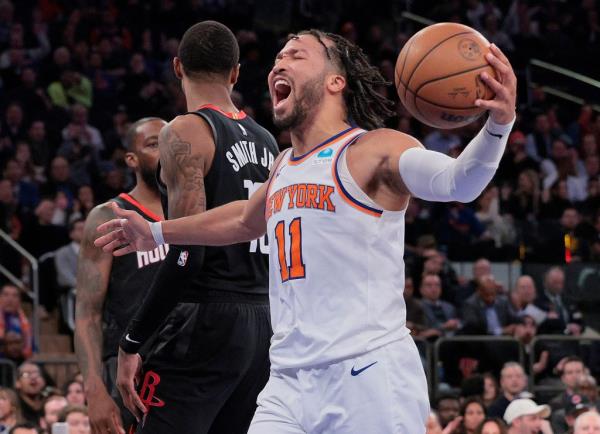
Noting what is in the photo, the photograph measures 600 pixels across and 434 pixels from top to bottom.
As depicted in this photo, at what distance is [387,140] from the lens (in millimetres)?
4195

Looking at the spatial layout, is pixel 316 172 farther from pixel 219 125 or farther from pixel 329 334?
pixel 219 125

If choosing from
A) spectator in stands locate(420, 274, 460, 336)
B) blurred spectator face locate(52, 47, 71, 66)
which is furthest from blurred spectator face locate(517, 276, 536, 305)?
blurred spectator face locate(52, 47, 71, 66)

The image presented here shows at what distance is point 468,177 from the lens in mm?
3771

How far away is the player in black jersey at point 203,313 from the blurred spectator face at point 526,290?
864 centimetres

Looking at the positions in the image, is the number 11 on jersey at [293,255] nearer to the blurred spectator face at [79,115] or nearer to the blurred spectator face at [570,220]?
the blurred spectator face at [570,220]

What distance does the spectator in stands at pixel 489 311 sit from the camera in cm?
1305

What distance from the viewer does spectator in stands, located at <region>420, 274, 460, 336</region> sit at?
42.5 feet

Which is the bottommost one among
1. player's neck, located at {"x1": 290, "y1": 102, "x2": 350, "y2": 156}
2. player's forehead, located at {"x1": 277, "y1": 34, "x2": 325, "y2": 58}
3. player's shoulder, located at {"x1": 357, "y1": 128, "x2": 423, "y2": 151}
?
player's shoulder, located at {"x1": 357, "y1": 128, "x2": 423, "y2": 151}

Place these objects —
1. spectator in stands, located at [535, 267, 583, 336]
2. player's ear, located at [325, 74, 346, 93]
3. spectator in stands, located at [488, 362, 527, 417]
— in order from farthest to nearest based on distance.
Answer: spectator in stands, located at [535, 267, 583, 336], spectator in stands, located at [488, 362, 527, 417], player's ear, located at [325, 74, 346, 93]

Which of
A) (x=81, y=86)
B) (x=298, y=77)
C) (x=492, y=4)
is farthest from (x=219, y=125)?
(x=492, y=4)

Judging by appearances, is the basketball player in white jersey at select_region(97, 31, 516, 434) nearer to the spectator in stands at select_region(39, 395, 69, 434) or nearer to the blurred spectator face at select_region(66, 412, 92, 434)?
the blurred spectator face at select_region(66, 412, 92, 434)

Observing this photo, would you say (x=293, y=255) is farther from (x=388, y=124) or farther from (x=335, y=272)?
(x=388, y=124)

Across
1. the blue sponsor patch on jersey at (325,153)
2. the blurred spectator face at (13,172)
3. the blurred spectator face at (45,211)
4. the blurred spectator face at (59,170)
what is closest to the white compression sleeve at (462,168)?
the blue sponsor patch on jersey at (325,153)

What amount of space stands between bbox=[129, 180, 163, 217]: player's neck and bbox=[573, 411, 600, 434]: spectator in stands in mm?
4788
